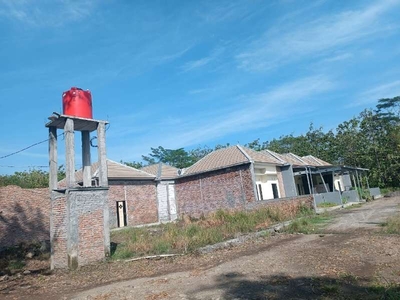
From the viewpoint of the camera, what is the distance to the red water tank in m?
11.7

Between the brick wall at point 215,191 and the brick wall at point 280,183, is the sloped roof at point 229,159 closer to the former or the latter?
the brick wall at point 215,191

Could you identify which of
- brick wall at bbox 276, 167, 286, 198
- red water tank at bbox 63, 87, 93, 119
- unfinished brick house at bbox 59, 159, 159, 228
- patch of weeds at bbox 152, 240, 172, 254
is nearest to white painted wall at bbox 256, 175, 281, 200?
brick wall at bbox 276, 167, 286, 198

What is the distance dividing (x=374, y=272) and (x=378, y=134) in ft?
139

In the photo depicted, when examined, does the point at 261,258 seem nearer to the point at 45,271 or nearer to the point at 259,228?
the point at 259,228

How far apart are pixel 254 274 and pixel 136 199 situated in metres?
18.4

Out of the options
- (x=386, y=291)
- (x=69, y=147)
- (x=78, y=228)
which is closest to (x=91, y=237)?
(x=78, y=228)

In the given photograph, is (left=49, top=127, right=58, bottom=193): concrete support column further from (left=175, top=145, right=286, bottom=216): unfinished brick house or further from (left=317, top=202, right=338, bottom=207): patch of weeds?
(left=317, top=202, right=338, bottom=207): patch of weeds

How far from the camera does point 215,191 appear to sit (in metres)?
23.3

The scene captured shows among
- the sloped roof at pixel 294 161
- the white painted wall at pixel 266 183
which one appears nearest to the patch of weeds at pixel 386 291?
the white painted wall at pixel 266 183

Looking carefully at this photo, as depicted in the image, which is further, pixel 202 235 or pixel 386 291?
pixel 202 235

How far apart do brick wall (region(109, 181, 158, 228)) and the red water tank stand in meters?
11.7

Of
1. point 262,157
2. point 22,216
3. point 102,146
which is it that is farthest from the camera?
point 262,157

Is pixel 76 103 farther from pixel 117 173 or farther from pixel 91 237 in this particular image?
pixel 117 173

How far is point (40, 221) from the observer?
57.9 feet
